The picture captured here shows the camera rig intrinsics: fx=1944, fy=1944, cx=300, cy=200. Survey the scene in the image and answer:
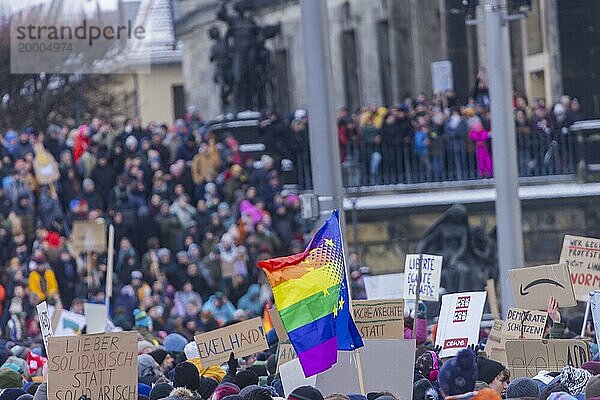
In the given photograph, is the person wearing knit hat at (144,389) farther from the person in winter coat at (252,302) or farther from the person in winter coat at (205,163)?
the person in winter coat at (205,163)

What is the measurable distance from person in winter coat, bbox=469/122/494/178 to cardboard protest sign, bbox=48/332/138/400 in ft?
60.9

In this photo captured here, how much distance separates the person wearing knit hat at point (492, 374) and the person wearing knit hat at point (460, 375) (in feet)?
1.95

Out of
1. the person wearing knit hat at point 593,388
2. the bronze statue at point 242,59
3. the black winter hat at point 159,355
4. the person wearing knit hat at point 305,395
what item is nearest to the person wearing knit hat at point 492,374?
the person wearing knit hat at point 593,388

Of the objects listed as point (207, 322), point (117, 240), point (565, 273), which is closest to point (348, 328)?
point (565, 273)

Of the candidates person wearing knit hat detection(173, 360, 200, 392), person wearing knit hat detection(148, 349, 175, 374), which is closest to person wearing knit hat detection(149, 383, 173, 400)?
person wearing knit hat detection(173, 360, 200, 392)

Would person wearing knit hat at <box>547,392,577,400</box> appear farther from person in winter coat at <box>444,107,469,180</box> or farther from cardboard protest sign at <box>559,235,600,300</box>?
person in winter coat at <box>444,107,469,180</box>

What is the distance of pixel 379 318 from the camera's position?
1252 centimetres

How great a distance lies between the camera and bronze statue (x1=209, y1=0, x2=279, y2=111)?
106 feet

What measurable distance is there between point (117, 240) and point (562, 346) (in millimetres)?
15734

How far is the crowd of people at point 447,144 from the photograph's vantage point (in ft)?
96.0

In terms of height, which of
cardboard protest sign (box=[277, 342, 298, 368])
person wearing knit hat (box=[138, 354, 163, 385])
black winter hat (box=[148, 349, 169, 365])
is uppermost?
cardboard protest sign (box=[277, 342, 298, 368])

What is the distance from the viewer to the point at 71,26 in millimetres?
22953

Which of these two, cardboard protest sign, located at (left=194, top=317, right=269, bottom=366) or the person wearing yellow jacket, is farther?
the person wearing yellow jacket

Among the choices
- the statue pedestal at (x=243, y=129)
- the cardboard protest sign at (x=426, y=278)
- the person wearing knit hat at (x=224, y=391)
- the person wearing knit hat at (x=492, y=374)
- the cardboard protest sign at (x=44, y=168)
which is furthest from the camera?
the statue pedestal at (x=243, y=129)
